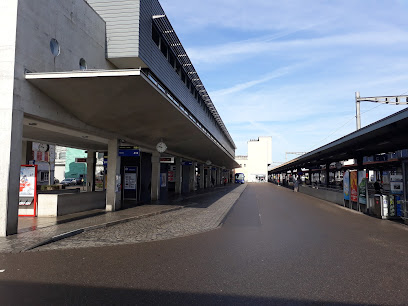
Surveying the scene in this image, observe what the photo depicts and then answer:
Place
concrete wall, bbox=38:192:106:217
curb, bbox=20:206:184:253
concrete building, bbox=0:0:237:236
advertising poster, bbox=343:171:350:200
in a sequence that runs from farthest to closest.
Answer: advertising poster, bbox=343:171:350:200, concrete wall, bbox=38:192:106:217, concrete building, bbox=0:0:237:236, curb, bbox=20:206:184:253

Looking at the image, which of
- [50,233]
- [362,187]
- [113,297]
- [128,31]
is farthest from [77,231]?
[362,187]

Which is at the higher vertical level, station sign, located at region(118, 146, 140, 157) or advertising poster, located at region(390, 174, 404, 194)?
station sign, located at region(118, 146, 140, 157)

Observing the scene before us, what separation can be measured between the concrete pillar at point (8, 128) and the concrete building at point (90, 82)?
0.03 metres

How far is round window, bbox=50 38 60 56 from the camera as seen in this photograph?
35.4ft

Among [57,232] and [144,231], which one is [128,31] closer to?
[144,231]

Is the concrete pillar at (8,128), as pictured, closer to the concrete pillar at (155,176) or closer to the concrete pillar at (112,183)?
the concrete pillar at (112,183)

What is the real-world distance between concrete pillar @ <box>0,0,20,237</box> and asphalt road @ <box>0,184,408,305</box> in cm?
225

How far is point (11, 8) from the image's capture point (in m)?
9.00

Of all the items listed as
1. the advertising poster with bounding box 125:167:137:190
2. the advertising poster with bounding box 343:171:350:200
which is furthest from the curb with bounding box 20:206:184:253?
the advertising poster with bounding box 343:171:350:200

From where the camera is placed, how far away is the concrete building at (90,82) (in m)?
8.95

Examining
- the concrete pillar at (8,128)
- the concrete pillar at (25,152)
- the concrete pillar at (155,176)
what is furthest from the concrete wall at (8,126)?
the concrete pillar at (155,176)

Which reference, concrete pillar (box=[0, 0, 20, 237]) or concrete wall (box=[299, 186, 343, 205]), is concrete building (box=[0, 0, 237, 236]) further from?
concrete wall (box=[299, 186, 343, 205])

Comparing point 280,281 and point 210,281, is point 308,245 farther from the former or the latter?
point 210,281

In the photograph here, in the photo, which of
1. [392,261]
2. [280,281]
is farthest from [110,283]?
[392,261]
